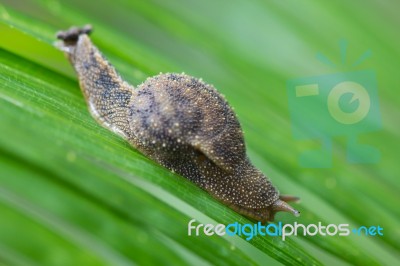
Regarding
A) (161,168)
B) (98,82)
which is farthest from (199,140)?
(98,82)

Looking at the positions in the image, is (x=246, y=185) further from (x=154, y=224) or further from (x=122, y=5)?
(x=122, y=5)

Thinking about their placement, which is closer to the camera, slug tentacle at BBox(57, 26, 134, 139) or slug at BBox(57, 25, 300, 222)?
slug at BBox(57, 25, 300, 222)

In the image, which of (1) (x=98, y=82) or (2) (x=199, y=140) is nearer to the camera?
(2) (x=199, y=140)

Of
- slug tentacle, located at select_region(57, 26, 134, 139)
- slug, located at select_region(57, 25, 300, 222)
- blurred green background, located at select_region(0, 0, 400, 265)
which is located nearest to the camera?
blurred green background, located at select_region(0, 0, 400, 265)

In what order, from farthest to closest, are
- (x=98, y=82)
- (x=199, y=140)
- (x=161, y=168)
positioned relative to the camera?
(x=98, y=82) → (x=199, y=140) → (x=161, y=168)

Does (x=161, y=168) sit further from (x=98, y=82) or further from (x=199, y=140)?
(x=98, y=82)

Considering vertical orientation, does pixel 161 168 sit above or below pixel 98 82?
below

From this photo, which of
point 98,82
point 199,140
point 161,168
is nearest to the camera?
point 161,168

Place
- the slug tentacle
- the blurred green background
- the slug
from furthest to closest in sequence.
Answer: the slug tentacle
the slug
the blurred green background
